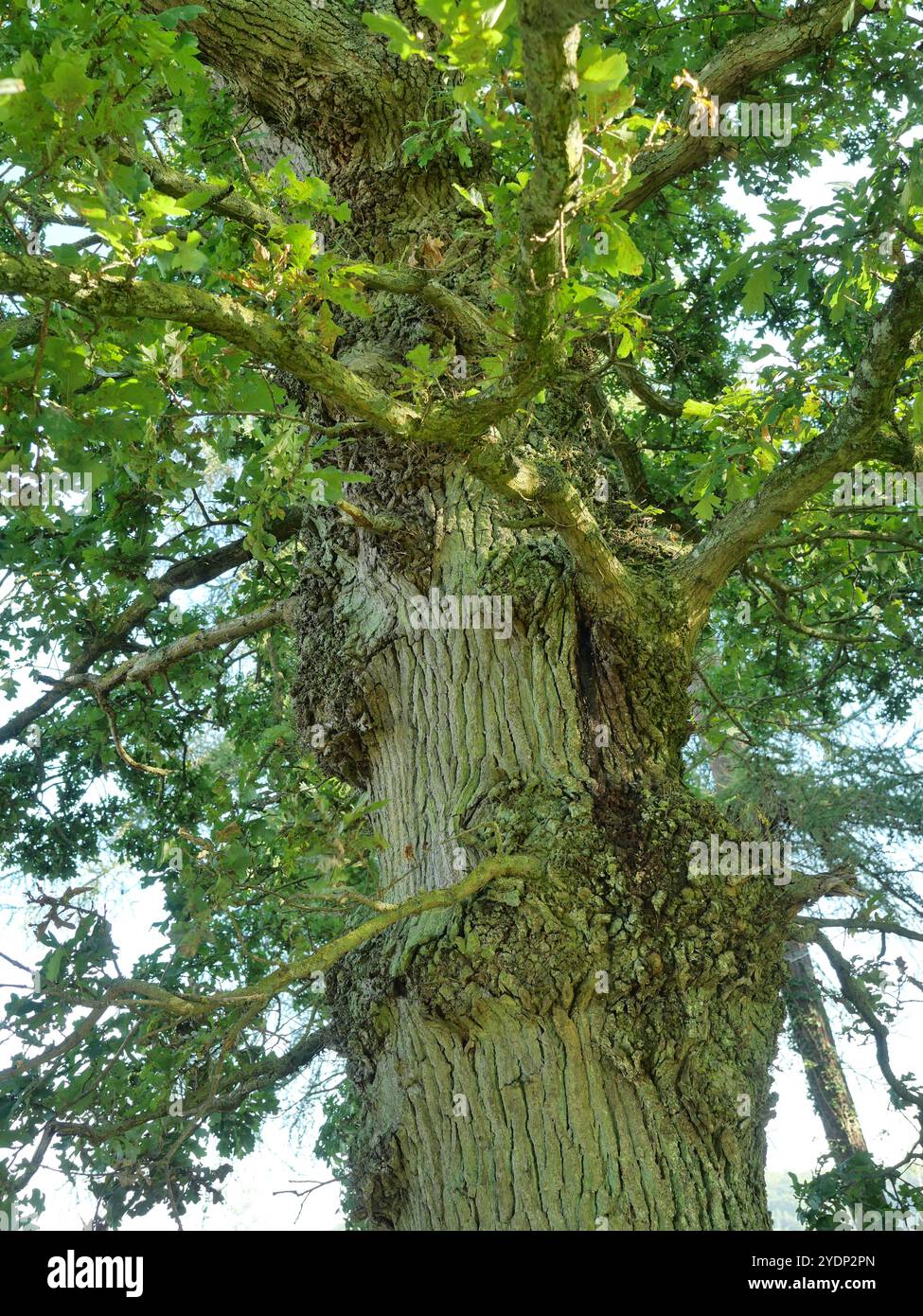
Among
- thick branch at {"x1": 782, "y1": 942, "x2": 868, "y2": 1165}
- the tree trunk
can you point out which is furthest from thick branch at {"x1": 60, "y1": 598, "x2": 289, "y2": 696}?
thick branch at {"x1": 782, "y1": 942, "x2": 868, "y2": 1165}

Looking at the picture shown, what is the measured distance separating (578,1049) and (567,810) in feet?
2.33

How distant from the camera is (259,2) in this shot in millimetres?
4883

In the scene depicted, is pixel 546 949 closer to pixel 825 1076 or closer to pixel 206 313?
pixel 206 313

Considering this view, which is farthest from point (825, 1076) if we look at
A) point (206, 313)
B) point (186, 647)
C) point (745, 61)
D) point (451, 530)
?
point (206, 313)

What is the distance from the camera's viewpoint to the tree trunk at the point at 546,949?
3.15 m

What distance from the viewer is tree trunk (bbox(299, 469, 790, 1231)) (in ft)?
10.3

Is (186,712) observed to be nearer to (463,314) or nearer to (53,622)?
(53,622)

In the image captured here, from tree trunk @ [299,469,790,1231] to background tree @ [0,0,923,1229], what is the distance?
0.01 meters

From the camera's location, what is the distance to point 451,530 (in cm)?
418

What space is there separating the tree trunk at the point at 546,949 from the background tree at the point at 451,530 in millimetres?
13

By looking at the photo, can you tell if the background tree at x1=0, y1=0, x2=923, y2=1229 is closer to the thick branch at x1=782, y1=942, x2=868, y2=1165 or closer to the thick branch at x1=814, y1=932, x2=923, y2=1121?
the thick branch at x1=814, y1=932, x2=923, y2=1121

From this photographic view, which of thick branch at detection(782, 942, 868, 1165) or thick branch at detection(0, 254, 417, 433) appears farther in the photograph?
thick branch at detection(782, 942, 868, 1165)

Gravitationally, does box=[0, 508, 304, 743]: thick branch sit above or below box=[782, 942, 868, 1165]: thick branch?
above

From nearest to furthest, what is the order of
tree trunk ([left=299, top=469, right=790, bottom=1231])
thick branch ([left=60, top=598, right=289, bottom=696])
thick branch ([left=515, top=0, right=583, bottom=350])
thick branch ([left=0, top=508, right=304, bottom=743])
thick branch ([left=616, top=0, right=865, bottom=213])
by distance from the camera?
thick branch ([left=515, top=0, right=583, bottom=350]) → tree trunk ([left=299, top=469, right=790, bottom=1231]) → thick branch ([left=616, top=0, right=865, bottom=213]) → thick branch ([left=60, top=598, right=289, bottom=696]) → thick branch ([left=0, top=508, right=304, bottom=743])
